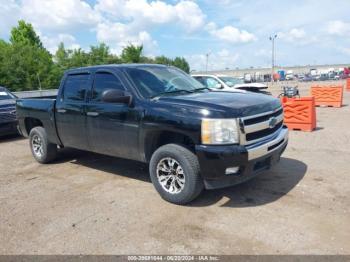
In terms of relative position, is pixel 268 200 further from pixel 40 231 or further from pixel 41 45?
pixel 41 45

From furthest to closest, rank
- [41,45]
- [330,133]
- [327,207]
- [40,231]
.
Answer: [41,45]
[330,133]
[327,207]
[40,231]

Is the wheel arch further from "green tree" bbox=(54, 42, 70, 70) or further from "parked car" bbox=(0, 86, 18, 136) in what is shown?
"green tree" bbox=(54, 42, 70, 70)

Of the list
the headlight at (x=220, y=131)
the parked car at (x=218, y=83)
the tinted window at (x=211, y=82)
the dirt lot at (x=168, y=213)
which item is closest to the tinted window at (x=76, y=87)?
the dirt lot at (x=168, y=213)

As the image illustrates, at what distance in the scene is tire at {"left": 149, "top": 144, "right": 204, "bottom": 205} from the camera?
420 centimetres

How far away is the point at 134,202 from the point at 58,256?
1452 millimetres

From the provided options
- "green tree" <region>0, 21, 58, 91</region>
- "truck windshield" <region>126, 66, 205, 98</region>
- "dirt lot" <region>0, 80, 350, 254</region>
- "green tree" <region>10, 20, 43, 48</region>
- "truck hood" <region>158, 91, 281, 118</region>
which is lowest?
"dirt lot" <region>0, 80, 350, 254</region>

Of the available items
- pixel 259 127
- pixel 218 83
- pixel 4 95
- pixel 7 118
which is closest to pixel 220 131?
pixel 259 127

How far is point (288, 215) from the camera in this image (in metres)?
4.01

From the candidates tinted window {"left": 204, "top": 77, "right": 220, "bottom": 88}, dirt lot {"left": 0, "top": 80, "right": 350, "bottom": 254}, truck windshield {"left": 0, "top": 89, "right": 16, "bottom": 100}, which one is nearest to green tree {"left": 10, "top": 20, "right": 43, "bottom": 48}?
truck windshield {"left": 0, "top": 89, "right": 16, "bottom": 100}

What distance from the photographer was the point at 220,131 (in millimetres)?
3961

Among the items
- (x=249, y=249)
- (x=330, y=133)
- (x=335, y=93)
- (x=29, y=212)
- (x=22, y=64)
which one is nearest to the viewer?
(x=249, y=249)

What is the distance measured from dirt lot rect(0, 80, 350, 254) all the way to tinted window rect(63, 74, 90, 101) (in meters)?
1.43

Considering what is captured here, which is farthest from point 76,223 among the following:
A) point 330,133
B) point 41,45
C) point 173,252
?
point 41,45

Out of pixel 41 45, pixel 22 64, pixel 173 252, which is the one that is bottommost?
pixel 173 252
